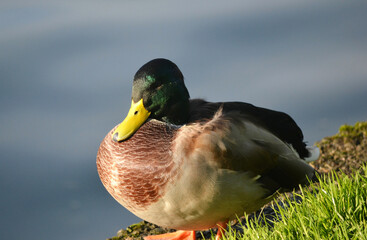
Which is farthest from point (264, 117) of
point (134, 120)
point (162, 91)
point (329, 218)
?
point (329, 218)

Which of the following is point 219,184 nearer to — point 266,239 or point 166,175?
point 166,175

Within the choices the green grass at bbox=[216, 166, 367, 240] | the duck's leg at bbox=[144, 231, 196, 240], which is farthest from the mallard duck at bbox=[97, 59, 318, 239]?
the duck's leg at bbox=[144, 231, 196, 240]

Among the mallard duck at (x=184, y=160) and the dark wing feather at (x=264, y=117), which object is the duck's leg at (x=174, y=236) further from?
the dark wing feather at (x=264, y=117)

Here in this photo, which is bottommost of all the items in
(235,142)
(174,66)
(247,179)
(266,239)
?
(266,239)

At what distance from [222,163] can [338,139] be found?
2.96 meters

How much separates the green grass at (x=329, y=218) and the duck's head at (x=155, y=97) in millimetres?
1098

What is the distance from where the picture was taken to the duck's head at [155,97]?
12.2 feet

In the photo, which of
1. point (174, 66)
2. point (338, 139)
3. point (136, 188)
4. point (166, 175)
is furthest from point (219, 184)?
point (338, 139)

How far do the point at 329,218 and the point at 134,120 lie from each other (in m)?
1.53

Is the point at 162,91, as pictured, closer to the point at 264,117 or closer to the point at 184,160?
the point at 184,160

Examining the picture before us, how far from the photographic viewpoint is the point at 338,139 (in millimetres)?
6121

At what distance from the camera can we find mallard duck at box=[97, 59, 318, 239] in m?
3.60

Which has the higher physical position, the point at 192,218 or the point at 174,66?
the point at 174,66

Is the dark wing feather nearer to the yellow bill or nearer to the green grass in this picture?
the yellow bill
